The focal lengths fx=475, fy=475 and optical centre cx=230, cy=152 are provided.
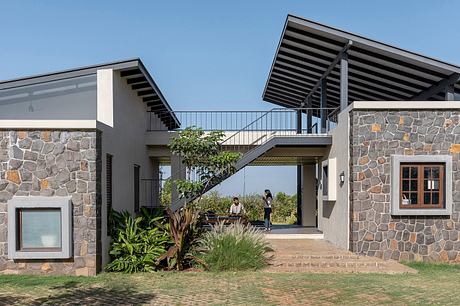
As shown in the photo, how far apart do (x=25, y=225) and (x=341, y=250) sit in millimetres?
7659

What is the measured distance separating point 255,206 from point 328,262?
510 inches

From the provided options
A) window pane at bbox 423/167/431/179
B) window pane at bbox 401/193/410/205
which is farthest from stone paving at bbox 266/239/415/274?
window pane at bbox 423/167/431/179

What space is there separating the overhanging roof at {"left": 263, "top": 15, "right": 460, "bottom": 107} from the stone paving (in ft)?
18.2

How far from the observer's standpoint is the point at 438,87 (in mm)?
14516

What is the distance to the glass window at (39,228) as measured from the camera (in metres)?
10.1

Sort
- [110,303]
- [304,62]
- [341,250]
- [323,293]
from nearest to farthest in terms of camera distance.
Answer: [110,303]
[323,293]
[341,250]
[304,62]

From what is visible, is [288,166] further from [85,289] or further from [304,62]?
[85,289]

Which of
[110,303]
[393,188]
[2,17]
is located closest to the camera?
[110,303]

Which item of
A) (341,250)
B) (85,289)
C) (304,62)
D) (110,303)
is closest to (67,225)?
(85,289)

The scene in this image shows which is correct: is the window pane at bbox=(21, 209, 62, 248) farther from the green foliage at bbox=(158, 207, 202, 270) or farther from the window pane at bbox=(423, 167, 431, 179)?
the window pane at bbox=(423, 167, 431, 179)

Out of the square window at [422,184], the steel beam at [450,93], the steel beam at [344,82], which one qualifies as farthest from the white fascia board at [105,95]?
the steel beam at [450,93]

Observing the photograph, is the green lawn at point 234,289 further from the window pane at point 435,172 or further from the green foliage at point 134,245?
the window pane at point 435,172

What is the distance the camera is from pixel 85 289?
29.0 ft

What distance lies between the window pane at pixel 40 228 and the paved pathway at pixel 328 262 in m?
4.68
